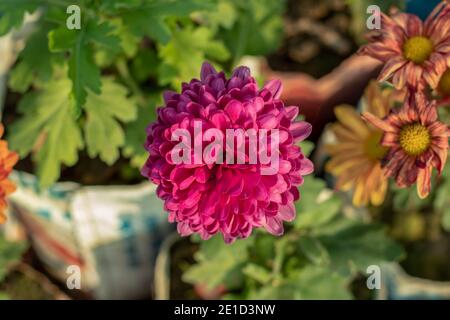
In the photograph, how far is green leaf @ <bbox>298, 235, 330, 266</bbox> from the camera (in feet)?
3.99

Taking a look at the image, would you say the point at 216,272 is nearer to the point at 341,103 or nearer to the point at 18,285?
the point at 18,285

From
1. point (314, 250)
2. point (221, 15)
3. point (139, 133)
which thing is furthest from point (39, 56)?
point (314, 250)

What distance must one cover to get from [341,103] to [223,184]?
92 cm

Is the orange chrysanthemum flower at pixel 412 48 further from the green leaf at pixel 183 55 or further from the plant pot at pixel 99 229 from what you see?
the plant pot at pixel 99 229

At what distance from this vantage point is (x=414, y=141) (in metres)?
0.98

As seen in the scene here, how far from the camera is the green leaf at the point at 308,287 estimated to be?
1.26 m

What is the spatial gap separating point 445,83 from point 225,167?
406 millimetres

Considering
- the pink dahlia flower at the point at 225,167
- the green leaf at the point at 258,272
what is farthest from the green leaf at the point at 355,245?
the pink dahlia flower at the point at 225,167

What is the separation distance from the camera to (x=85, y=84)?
103 cm

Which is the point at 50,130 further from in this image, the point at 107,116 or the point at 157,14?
the point at 157,14

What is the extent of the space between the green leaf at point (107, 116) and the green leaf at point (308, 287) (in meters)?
0.37

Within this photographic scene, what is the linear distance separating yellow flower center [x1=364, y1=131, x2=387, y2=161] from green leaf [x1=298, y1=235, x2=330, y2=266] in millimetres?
191
